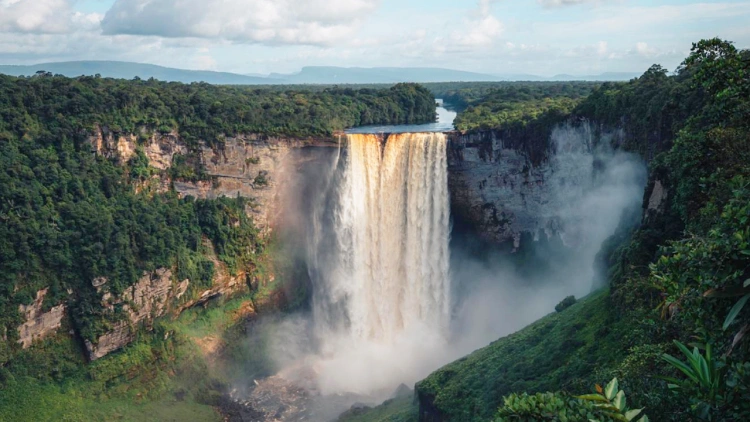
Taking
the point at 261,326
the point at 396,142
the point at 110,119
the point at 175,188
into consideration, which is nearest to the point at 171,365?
the point at 261,326

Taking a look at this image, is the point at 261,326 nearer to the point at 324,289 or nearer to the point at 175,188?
the point at 324,289

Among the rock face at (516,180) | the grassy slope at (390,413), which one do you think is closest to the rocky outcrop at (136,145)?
the rock face at (516,180)

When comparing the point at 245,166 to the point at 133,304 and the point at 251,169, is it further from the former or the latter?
the point at 133,304

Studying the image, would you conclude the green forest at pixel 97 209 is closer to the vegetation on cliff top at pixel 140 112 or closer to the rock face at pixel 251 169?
the vegetation on cliff top at pixel 140 112

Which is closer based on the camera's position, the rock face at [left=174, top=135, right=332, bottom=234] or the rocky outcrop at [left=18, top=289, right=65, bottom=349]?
the rocky outcrop at [left=18, top=289, right=65, bottom=349]

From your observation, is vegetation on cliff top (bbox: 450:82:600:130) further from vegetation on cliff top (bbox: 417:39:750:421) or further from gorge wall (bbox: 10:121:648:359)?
vegetation on cliff top (bbox: 417:39:750:421)

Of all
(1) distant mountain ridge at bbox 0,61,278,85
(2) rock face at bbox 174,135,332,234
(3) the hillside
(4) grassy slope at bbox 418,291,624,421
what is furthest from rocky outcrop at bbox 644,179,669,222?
(1) distant mountain ridge at bbox 0,61,278,85
